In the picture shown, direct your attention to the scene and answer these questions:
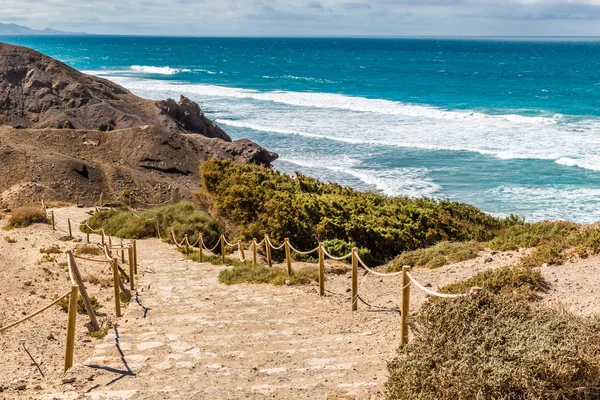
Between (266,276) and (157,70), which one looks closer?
(266,276)

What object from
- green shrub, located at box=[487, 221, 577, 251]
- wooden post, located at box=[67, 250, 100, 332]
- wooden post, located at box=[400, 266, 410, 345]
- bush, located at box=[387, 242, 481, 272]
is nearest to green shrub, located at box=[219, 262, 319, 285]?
bush, located at box=[387, 242, 481, 272]

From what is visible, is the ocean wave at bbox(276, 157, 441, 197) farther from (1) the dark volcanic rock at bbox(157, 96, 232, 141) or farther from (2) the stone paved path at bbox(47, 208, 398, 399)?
(2) the stone paved path at bbox(47, 208, 398, 399)

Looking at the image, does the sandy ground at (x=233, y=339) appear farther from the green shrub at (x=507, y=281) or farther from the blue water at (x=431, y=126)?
the blue water at (x=431, y=126)

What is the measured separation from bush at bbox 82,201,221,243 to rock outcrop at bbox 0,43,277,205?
616 cm

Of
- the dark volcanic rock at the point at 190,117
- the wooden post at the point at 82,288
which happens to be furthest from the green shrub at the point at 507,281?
the dark volcanic rock at the point at 190,117

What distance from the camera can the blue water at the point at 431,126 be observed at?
31172mm

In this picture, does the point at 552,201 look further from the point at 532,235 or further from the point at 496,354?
the point at 496,354

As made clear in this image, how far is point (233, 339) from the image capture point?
332 inches

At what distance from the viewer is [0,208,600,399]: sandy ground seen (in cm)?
654

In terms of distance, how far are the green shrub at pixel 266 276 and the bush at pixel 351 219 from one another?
3929 millimetres

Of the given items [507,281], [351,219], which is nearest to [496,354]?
[507,281]

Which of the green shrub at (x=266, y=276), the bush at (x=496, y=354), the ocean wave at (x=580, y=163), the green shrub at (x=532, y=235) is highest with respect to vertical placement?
the bush at (x=496, y=354)

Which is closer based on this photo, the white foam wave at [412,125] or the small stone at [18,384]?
the small stone at [18,384]

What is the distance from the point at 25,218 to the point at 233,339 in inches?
653
